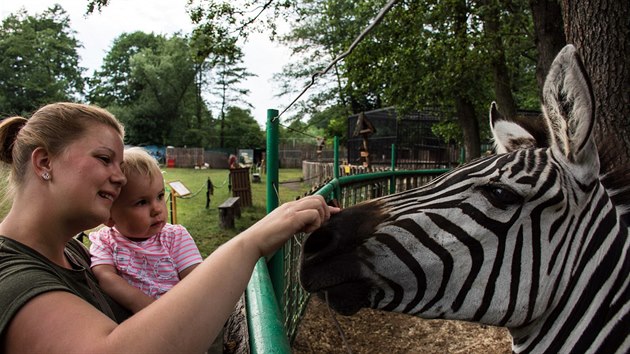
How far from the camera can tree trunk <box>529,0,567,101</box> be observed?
5.90m

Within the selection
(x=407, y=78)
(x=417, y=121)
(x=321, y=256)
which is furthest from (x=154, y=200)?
(x=417, y=121)

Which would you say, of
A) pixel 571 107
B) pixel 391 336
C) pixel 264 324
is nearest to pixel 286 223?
pixel 264 324

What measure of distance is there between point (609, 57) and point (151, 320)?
406 cm

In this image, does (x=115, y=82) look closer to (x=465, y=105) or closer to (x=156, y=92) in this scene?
(x=156, y=92)

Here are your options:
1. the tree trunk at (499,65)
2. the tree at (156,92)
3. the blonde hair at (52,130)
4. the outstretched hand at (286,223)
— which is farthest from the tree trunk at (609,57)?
the tree at (156,92)

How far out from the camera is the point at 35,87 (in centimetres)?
3145

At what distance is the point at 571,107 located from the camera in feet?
4.38

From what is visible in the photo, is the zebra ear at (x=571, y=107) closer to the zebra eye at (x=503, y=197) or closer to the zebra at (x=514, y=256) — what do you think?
the zebra at (x=514, y=256)

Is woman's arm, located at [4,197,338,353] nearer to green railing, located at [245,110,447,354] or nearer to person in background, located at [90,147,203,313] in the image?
green railing, located at [245,110,447,354]

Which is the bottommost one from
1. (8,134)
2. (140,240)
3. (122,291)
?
(122,291)

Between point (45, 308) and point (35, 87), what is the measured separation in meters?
A: 38.3

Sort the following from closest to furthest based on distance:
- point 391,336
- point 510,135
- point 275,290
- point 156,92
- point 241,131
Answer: point 510,135, point 275,290, point 391,336, point 156,92, point 241,131

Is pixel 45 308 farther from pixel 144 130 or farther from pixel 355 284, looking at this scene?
pixel 144 130

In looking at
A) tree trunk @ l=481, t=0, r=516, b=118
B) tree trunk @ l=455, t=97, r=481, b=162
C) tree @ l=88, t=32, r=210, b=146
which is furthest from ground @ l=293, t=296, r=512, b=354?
tree @ l=88, t=32, r=210, b=146
